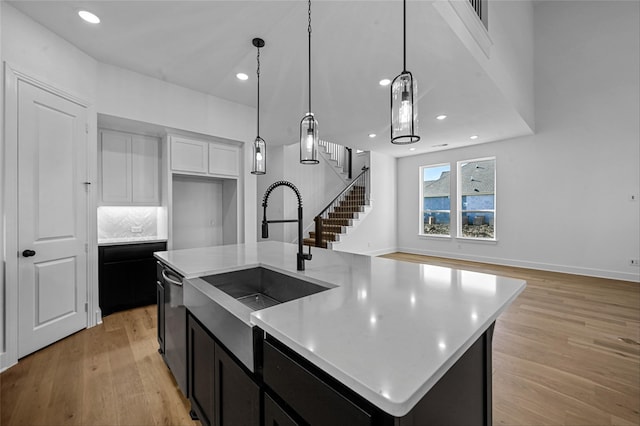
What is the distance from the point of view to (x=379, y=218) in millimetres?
7504

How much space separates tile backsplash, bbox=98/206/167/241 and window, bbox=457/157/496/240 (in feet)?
21.3

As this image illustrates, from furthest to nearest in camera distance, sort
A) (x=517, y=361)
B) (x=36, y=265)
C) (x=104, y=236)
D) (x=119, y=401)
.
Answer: (x=104, y=236)
(x=36, y=265)
(x=517, y=361)
(x=119, y=401)

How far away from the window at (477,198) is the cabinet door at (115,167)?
6.84m

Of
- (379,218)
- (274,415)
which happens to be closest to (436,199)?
(379,218)

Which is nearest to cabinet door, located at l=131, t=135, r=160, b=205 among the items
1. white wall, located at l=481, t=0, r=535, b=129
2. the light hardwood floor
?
the light hardwood floor

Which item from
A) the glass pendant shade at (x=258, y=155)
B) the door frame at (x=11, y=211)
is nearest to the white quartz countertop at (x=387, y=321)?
the glass pendant shade at (x=258, y=155)

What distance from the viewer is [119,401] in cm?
188

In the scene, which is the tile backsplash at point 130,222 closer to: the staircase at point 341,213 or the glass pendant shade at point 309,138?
the glass pendant shade at point 309,138

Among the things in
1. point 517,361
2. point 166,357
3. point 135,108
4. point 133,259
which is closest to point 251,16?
point 135,108

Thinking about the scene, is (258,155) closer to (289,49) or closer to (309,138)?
(309,138)

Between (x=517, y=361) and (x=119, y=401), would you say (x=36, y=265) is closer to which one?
(x=119, y=401)

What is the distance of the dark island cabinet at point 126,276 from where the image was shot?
130 inches

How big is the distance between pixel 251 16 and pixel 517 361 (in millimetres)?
3706

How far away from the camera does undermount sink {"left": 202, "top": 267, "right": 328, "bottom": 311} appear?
170 cm
